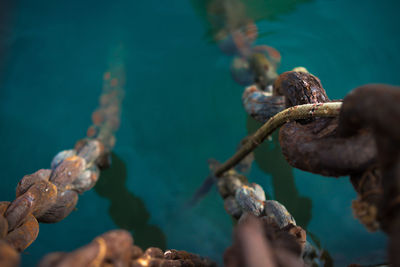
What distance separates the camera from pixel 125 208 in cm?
130

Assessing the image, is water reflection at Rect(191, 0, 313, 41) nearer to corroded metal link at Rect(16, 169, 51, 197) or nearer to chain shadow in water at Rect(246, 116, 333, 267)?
chain shadow in water at Rect(246, 116, 333, 267)

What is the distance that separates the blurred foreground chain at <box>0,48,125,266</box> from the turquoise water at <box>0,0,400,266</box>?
0.07 meters

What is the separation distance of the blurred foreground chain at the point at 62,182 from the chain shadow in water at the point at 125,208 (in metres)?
0.07

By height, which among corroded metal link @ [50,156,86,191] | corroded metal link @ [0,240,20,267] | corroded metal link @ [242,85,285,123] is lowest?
corroded metal link @ [0,240,20,267]

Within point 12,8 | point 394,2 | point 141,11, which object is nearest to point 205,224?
point 141,11

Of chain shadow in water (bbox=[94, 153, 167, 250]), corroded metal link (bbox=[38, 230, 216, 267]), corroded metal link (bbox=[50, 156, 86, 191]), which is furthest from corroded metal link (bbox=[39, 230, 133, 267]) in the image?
chain shadow in water (bbox=[94, 153, 167, 250])

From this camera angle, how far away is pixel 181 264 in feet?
2.11

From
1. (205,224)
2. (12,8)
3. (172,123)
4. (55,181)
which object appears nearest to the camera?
(55,181)

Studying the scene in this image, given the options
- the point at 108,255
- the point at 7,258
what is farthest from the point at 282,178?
the point at 7,258

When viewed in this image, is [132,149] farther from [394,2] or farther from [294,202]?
[394,2]

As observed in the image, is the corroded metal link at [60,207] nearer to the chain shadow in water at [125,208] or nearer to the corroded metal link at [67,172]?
the corroded metal link at [67,172]

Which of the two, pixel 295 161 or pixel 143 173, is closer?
pixel 295 161

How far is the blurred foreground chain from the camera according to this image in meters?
0.68

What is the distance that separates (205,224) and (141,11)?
159cm
